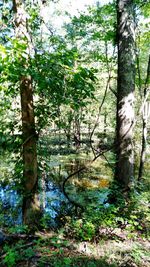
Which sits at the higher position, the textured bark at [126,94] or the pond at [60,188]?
the textured bark at [126,94]

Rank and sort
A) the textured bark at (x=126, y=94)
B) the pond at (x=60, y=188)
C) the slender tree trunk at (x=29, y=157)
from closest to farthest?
1. the slender tree trunk at (x=29, y=157)
2. the textured bark at (x=126, y=94)
3. the pond at (x=60, y=188)

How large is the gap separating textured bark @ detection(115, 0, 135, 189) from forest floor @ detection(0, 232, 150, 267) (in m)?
1.36

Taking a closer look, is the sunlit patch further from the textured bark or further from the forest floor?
the forest floor

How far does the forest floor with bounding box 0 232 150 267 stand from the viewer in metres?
3.11

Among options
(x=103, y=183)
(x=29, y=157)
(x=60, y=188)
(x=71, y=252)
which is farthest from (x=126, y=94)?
(x=103, y=183)

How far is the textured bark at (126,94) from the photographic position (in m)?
4.95

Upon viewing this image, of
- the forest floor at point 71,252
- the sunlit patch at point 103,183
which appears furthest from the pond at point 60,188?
the forest floor at point 71,252

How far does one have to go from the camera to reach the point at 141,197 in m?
4.59

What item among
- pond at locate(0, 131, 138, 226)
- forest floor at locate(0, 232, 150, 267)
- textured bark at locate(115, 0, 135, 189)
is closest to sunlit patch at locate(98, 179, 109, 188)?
pond at locate(0, 131, 138, 226)

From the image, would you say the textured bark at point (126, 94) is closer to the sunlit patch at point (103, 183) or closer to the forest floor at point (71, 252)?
the forest floor at point (71, 252)

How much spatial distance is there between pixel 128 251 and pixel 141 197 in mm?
1176

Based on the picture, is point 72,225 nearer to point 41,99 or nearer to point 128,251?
point 128,251

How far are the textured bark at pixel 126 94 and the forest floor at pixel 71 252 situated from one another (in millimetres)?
1361

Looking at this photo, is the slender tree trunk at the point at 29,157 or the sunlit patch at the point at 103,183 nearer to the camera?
the slender tree trunk at the point at 29,157
